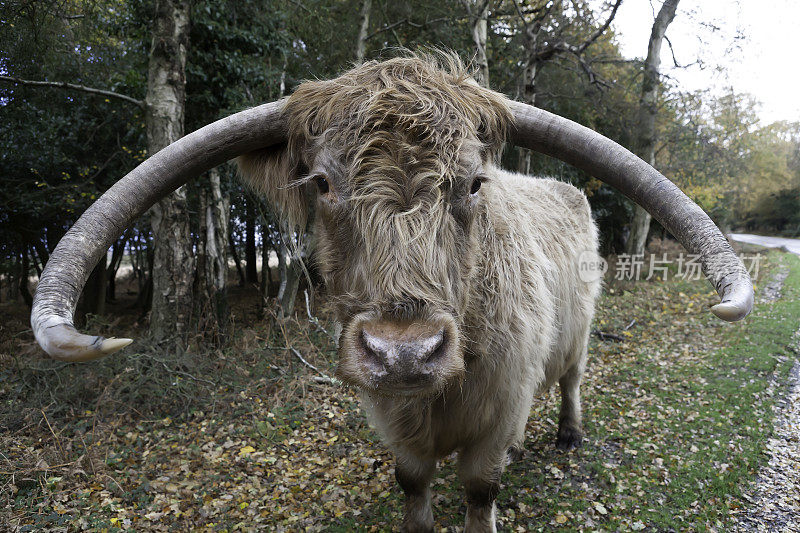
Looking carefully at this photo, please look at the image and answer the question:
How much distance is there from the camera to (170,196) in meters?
6.80

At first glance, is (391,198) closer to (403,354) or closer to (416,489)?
(403,354)

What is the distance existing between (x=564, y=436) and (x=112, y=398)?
556 cm

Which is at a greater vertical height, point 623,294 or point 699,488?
point 623,294

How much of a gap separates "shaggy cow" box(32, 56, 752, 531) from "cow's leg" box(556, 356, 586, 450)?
2.08 meters

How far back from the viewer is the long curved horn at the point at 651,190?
1984mm

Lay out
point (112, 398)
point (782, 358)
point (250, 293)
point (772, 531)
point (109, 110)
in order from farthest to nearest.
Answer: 1. point (250, 293)
2. point (109, 110)
3. point (782, 358)
4. point (112, 398)
5. point (772, 531)

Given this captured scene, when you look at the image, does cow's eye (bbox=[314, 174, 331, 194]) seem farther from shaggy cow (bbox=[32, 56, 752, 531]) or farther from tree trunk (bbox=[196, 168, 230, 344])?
tree trunk (bbox=[196, 168, 230, 344])

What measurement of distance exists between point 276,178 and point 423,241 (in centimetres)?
127

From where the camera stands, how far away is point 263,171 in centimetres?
285

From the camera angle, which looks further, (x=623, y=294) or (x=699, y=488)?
(x=623, y=294)

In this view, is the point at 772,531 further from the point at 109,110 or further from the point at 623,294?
the point at 109,110

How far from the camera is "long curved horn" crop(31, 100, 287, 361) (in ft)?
5.41

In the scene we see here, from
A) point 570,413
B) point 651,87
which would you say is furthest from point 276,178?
point 651,87

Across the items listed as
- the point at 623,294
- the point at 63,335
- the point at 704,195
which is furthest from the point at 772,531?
the point at 704,195
